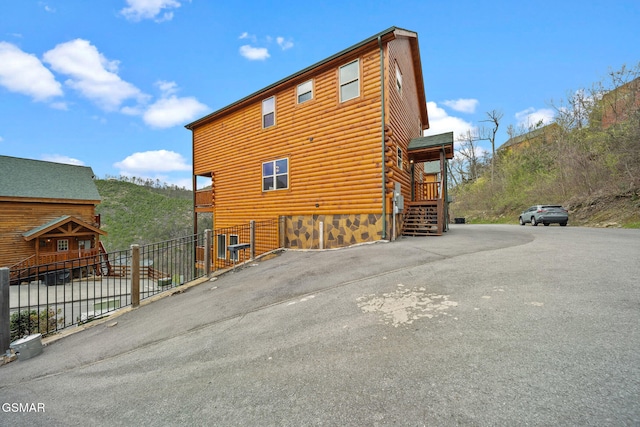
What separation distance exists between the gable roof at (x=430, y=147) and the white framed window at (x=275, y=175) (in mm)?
5731

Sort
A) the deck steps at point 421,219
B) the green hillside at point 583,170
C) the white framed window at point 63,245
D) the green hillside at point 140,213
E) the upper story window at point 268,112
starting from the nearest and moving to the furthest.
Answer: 1. the deck steps at point 421,219
2. the upper story window at point 268,112
3. the green hillside at point 583,170
4. the white framed window at point 63,245
5. the green hillside at point 140,213

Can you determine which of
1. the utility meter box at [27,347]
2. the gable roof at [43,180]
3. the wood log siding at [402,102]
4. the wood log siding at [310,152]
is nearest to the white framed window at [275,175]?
the wood log siding at [310,152]

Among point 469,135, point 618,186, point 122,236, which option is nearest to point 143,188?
point 122,236

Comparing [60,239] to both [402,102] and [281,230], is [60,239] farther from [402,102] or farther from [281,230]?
[402,102]

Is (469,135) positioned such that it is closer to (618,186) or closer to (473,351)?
(618,186)

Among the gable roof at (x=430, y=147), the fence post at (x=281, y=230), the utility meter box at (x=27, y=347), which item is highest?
the gable roof at (x=430, y=147)

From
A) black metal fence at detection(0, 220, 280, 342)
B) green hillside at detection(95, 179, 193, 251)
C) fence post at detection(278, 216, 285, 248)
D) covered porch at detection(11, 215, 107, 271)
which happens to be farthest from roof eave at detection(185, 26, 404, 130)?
green hillside at detection(95, 179, 193, 251)

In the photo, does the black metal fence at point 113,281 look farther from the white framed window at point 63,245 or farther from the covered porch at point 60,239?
the white framed window at point 63,245

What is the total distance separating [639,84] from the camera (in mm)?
17109

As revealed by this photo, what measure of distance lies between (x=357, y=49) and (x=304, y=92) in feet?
9.32

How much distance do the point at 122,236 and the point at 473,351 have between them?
4389cm

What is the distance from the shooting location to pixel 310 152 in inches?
428

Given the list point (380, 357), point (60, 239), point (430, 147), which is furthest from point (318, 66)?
point (60, 239)

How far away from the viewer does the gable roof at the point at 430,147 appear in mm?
10352
